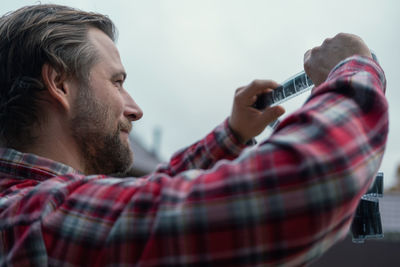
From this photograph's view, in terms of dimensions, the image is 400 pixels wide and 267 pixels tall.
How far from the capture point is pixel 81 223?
0.62 meters

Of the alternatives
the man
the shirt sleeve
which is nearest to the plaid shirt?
the man

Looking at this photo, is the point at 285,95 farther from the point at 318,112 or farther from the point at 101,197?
the point at 101,197

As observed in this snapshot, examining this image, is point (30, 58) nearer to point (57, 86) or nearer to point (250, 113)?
point (57, 86)

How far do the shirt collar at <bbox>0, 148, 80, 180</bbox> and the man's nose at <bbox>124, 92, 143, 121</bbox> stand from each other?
250 mm

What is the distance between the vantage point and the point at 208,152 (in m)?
0.95

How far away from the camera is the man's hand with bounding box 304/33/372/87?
2.15ft

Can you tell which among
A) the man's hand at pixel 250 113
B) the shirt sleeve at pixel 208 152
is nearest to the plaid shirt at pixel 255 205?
the man's hand at pixel 250 113

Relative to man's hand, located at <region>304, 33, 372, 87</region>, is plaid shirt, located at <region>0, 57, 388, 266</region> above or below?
below

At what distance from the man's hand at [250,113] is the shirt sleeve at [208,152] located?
2 cm

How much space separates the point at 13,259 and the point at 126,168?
1.65ft

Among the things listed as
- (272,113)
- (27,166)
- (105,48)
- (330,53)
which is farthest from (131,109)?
(330,53)

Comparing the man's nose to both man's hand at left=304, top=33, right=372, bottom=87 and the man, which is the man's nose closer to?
the man

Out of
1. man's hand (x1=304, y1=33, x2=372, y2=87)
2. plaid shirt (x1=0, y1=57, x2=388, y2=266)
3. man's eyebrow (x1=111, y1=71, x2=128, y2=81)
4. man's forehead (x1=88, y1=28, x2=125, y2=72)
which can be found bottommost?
plaid shirt (x1=0, y1=57, x2=388, y2=266)

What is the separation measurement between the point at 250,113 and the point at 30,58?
0.60m
